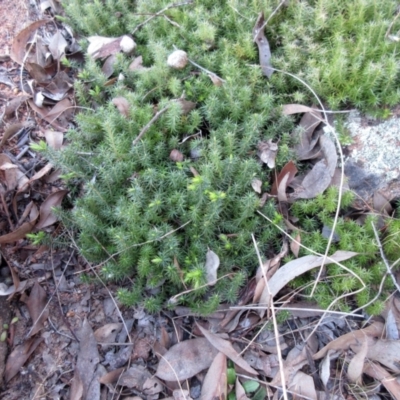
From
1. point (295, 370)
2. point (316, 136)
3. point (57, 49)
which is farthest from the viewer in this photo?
point (57, 49)

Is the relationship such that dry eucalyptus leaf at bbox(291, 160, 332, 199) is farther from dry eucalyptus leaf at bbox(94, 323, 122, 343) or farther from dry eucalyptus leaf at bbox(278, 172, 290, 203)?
dry eucalyptus leaf at bbox(94, 323, 122, 343)

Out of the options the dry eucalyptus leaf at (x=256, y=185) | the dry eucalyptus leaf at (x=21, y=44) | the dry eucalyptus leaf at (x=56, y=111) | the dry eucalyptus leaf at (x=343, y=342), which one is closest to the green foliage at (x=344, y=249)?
the dry eucalyptus leaf at (x=343, y=342)

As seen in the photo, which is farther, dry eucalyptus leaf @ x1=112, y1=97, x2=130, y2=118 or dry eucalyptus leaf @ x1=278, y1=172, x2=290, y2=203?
dry eucalyptus leaf @ x1=112, y1=97, x2=130, y2=118

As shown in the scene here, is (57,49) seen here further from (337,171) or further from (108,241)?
(337,171)

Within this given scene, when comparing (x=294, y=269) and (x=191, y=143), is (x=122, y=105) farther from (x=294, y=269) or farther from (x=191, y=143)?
(x=294, y=269)

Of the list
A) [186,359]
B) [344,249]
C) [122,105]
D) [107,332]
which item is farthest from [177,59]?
[186,359]

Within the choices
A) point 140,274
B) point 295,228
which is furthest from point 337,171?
point 140,274

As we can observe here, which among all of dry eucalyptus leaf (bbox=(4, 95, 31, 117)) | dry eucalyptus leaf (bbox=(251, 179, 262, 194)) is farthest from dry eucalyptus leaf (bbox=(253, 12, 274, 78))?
dry eucalyptus leaf (bbox=(4, 95, 31, 117))
